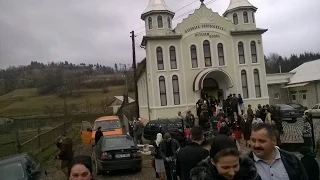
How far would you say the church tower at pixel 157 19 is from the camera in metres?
30.3

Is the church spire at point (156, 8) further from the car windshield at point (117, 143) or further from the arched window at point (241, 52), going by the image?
the car windshield at point (117, 143)

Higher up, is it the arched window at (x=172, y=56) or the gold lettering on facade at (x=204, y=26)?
the gold lettering on facade at (x=204, y=26)

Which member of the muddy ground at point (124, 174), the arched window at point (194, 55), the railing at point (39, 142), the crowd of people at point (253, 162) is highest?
the arched window at point (194, 55)

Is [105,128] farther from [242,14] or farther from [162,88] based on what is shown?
[242,14]

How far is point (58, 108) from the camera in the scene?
63906 millimetres

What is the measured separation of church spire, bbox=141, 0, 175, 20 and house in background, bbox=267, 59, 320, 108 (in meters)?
18.1

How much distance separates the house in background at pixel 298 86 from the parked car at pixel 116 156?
3034cm

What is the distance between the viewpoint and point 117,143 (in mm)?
13273

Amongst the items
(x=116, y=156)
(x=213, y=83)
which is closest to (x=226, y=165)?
(x=116, y=156)

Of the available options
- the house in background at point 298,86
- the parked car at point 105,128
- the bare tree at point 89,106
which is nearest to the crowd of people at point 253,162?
the parked car at point 105,128

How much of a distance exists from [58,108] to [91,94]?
18.7m

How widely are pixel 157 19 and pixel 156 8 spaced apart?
1091 mm

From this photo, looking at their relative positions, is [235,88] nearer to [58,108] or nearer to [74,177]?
[74,177]

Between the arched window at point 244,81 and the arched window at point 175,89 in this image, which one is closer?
the arched window at point 175,89
